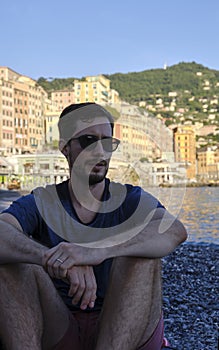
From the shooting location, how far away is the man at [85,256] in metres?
1.70

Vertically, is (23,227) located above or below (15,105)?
below

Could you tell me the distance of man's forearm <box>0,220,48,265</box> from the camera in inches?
67.2

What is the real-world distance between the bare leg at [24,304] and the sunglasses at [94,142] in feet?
1.77

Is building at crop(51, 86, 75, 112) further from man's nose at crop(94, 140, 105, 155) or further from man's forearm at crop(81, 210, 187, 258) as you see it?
man's forearm at crop(81, 210, 187, 258)

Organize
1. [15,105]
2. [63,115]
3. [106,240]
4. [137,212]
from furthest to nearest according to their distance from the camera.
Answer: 1. [15,105]
2. [63,115]
3. [137,212]
4. [106,240]

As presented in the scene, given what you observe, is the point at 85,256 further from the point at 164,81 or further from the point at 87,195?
the point at 164,81

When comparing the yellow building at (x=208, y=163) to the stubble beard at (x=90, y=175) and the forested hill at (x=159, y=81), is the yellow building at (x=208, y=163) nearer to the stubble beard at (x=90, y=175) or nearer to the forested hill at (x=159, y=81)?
the forested hill at (x=159, y=81)

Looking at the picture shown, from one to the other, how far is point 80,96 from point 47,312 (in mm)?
101339

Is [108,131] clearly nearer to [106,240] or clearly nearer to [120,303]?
[106,240]

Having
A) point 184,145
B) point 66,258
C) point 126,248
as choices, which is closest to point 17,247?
point 66,258

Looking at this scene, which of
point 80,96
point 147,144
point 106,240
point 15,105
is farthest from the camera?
point 80,96

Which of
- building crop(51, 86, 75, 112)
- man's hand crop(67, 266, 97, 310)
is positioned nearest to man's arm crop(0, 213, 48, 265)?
man's hand crop(67, 266, 97, 310)

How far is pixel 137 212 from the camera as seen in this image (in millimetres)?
1943

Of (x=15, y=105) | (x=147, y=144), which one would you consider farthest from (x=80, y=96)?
(x=147, y=144)
